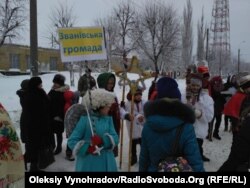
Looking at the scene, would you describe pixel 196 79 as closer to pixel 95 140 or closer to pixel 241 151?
pixel 95 140

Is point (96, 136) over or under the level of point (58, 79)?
under

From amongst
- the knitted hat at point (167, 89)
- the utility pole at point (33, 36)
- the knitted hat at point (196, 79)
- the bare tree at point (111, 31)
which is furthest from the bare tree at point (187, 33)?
the knitted hat at point (167, 89)

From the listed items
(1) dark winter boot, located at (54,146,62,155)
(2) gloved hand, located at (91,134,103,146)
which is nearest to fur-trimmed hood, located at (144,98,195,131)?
(2) gloved hand, located at (91,134,103,146)

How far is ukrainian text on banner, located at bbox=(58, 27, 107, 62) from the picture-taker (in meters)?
6.04

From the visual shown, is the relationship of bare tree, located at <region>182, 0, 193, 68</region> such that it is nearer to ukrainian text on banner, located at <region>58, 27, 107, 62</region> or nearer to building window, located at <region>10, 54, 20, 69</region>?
building window, located at <region>10, 54, 20, 69</region>

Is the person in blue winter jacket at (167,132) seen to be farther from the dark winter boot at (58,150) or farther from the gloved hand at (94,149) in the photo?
the dark winter boot at (58,150)

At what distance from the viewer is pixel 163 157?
3.39 meters

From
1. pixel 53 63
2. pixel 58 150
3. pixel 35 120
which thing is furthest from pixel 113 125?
pixel 53 63

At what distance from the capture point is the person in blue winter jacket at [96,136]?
172 inches

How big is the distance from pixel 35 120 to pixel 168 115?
3904 mm

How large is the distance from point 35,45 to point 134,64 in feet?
13.3

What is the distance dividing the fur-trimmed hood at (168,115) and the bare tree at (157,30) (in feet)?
97.0

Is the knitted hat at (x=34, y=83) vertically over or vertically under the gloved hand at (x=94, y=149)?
over

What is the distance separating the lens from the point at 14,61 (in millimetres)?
43219
